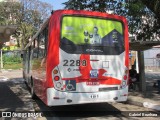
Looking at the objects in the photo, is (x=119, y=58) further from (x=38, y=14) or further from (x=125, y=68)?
(x=38, y=14)

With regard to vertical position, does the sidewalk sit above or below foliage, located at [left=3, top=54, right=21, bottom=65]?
below

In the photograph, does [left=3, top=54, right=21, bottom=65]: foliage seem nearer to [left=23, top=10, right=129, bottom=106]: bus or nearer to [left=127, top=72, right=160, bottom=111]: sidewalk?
[left=127, top=72, right=160, bottom=111]: sidewalk

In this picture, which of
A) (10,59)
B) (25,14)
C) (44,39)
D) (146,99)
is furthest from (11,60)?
(44,39)

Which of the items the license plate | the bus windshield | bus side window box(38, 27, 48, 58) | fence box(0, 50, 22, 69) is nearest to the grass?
fence box(0, 50, 22, 69)

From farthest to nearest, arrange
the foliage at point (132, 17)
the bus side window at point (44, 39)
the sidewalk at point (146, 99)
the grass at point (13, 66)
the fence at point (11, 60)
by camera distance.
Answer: the fence at point (11, 60) → the grass at point (13, 66) → the foliage at point (132, 17) → the sidewalk at point (146, 99) → the bus side window at point (44, 39)

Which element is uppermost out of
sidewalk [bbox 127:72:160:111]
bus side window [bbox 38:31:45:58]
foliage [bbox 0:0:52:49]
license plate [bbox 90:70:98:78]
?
foliage [bbox 0:0:52:49]

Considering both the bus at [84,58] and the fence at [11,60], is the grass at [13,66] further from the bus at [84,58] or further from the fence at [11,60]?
the bus at [84,58]

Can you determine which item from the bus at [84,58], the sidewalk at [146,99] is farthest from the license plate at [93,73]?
the sidewalk at [146,99]

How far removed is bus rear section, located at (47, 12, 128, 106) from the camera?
→ 9388 millimetres

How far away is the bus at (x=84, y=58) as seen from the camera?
9383 millimetres

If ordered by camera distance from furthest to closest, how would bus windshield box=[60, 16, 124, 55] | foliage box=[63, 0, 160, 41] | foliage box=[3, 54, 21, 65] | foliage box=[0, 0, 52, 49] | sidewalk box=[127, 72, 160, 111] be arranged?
foliage box=[0, 0, 52, 49]
foliage box=[3, 54, 21, 65]
foliage box=[63, 0, 160, 41]
sidewalk box=[127, 72, 160, 111]
bus windshield box=[60, 16, 124, 55]

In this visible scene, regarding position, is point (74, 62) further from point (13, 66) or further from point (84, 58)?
point (13, 66)

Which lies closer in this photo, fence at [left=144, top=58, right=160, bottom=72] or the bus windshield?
the bus windshield

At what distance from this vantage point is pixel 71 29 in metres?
9.63
